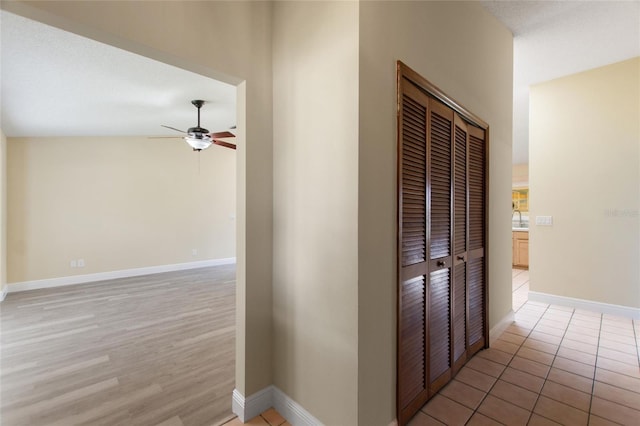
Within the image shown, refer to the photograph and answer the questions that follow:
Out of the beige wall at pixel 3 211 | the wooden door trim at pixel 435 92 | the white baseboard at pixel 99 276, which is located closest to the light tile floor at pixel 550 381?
the wooden door trim at pixel 435 92

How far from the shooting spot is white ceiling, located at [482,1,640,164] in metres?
2.58

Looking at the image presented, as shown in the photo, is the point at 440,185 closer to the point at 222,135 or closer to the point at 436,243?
the point at 436,243

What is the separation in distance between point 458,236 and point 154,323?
3473mm

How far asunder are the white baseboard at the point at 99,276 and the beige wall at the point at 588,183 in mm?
6389

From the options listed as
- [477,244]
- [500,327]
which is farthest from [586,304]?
[477,244]

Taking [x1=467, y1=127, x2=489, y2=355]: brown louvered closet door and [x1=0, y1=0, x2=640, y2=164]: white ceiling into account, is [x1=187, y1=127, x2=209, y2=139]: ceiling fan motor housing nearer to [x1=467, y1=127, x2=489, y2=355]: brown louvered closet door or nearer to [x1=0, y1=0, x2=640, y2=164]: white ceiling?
[x1=0, y1=0, x2=640, y2=164]: white ceiling

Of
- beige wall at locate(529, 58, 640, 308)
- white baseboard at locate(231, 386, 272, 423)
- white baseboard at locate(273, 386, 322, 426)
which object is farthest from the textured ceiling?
beige wall at locate(529, 58, 640, 308)

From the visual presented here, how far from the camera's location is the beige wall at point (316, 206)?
149cm

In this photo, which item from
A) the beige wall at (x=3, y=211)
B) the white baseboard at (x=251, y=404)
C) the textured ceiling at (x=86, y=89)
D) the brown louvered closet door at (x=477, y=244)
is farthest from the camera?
the beige wall at (x=3, y=211)

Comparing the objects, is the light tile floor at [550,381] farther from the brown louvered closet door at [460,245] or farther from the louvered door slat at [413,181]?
the louvered door slat at [413,181]

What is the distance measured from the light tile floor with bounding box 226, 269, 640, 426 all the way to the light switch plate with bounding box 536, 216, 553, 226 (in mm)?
1313

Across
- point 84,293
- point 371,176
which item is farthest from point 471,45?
point 84,293

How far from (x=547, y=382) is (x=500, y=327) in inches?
34.0

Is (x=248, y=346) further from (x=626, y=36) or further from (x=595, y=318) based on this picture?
(x=626, y=36)
